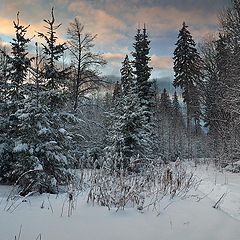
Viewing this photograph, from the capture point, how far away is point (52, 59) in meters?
15.2

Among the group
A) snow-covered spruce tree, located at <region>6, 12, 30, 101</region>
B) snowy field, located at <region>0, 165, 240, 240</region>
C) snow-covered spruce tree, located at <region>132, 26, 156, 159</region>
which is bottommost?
snowy field, located at <region>0, 165, 240, 240</region>

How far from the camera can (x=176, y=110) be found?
189 feet

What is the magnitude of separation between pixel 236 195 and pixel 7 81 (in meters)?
9.95

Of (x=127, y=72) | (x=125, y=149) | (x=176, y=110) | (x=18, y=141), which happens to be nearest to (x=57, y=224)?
(x=18, y=141)

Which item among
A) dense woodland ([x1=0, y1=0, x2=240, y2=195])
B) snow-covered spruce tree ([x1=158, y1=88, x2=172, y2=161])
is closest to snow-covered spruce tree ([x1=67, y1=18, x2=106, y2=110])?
dense woodland ([x1=0, y1=0, x2=240, y2=195])

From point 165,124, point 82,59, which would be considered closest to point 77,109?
point 82,59

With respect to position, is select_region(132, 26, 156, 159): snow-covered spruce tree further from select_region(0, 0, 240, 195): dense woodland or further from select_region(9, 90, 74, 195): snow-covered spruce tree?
select_region(9, 90, 74, 195): snow-covered spruce tree

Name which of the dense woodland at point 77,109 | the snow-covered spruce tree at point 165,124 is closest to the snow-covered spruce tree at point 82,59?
the dense woodland at point 77,109

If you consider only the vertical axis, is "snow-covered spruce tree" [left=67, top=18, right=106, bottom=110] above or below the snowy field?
above

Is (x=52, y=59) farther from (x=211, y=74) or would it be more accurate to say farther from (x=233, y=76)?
(x=211, y=74)

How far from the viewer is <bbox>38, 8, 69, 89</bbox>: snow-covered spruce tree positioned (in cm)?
1429

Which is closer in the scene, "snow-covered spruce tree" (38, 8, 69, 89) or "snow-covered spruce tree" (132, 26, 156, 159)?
"snow-covered spruce tree" (38, 8, 69, 89)

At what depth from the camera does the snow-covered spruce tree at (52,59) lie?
14.3 metres

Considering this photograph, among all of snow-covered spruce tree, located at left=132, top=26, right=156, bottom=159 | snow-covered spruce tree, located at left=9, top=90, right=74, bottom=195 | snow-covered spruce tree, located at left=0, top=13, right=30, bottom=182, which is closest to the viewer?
snow-covered spruce tree, located at left=9, top=90, right=74, bottom=195
